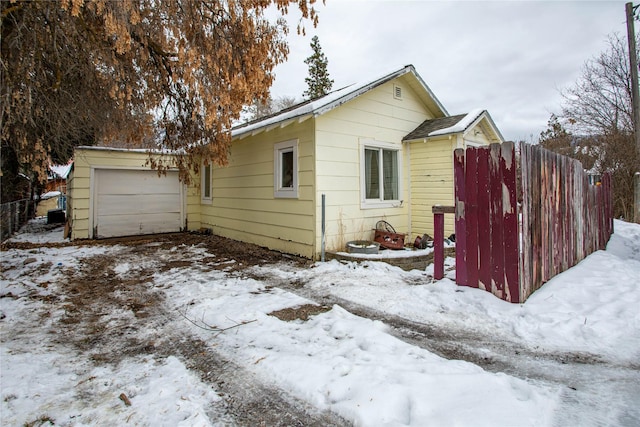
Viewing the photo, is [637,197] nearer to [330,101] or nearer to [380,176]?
[380,176]

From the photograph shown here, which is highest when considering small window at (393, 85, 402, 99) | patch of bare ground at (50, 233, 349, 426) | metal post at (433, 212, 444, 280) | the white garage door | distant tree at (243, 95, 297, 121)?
distant tree at (243, 95, 297, 121)

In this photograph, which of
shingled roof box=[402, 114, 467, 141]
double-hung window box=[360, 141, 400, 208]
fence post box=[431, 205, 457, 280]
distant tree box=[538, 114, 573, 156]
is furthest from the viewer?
distant tree box=[538, 114, 573, 156]

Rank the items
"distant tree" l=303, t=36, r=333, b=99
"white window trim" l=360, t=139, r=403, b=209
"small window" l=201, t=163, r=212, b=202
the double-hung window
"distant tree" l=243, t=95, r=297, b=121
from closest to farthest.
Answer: "white window trim" l=360, t=139, r=403, b=209 < the double-hung window < "small window" l=201, t=163, r=212, b=202 < "distant tree" l=303, t=36, r=333, b=99 < "distant tree" l=243, t=95, r=297, b=121

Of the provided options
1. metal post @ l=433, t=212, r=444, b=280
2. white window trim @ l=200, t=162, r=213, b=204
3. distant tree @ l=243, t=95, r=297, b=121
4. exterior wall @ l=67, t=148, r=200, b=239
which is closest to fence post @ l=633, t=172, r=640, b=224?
metal post @ l=433, t=212, r=444, b=280

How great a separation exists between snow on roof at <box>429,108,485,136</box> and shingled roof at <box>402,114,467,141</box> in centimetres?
17

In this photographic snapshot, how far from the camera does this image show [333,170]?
281 inches

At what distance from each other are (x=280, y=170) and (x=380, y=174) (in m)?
2.48

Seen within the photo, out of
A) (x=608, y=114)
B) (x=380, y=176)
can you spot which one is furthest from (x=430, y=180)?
(x=608, y=114)

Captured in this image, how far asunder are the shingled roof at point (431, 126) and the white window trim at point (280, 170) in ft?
10.6

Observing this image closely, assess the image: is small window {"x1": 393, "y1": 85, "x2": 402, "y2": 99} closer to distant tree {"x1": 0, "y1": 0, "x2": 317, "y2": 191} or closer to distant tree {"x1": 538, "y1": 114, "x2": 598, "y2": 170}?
distant tree {"x1": 0, "y1": 0, "x2": 317, "y2": 191}

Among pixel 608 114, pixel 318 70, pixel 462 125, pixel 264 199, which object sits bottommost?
pixel 264 199

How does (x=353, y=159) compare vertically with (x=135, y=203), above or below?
above

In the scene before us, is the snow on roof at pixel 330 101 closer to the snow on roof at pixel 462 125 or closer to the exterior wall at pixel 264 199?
the exterior wall at pixel 264 199

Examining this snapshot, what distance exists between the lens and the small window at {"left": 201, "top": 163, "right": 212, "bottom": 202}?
1147cm
